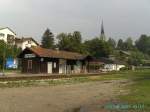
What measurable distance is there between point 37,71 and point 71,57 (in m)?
9.53

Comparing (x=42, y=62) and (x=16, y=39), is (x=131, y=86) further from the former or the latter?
(x=16, y=39)

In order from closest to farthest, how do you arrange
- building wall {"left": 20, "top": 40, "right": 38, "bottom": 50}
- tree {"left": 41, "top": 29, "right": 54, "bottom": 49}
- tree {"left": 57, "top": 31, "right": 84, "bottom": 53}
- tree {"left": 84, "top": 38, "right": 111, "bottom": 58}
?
tree {"left": 57, "top": 31, "right": 84, "bottom": 53}, building wall {"left": 20, "top": 40, "right": 38, "bottom": 50}, tree {"left": 84, "top": 38, "right": 111, "bottom": 58}, tree {"left": 41, "top": 29, "right": 54, "bottom": 49}

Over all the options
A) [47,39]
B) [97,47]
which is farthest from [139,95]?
[47,39]

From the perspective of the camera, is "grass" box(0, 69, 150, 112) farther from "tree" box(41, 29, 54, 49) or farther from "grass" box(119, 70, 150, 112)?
"tree" box(41, 29, 54, 49)

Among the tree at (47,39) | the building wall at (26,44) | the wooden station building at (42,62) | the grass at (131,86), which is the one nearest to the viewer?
the grass at (131,86)

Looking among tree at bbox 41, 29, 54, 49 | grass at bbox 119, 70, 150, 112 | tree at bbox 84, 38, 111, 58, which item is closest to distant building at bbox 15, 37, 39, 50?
tree at bbox 84, 38, 111, 58

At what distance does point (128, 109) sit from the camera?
492 inches

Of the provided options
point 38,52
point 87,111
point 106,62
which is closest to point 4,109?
point 87,111

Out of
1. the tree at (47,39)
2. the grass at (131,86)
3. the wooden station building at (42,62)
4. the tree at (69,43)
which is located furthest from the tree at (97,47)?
the grass at (131,86)

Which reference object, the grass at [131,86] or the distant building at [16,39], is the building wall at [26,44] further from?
the grass at [131,86]

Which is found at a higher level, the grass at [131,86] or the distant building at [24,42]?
the distant building at [24,42]

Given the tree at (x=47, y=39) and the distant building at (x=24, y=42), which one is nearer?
the distant building at (x=24, y=42)

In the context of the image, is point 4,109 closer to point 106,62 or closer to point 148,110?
point 148,110

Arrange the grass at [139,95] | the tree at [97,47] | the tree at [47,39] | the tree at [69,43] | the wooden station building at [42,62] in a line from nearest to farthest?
the grass at [139,95], the wooden station building at [42,62], the tree at [69,43], the tree at [97,47], the tree at [47,39]
